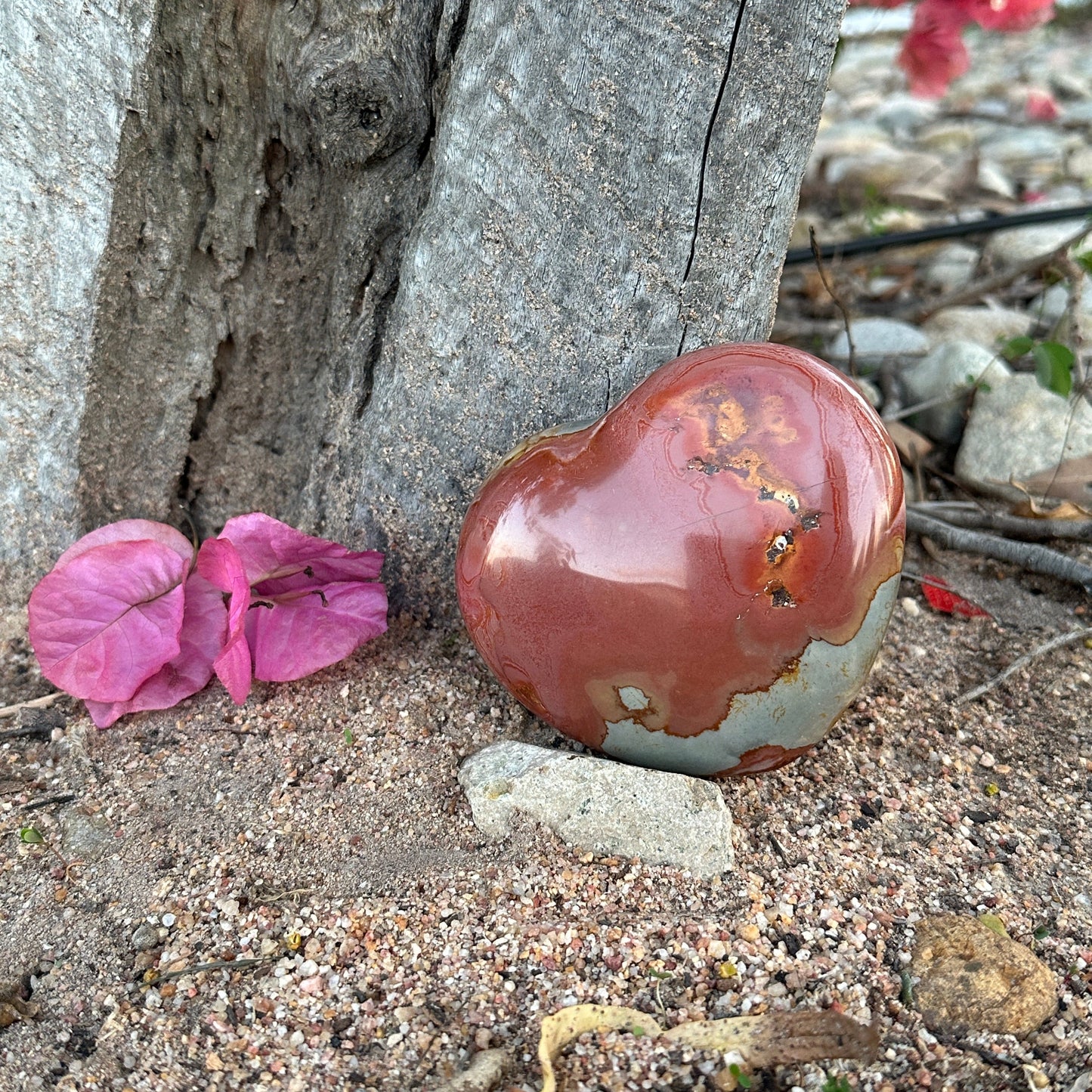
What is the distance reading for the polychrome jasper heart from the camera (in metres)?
1.35

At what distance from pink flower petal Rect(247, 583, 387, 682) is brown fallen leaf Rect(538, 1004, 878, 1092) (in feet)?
2.31

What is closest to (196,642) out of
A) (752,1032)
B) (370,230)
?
(370,230)

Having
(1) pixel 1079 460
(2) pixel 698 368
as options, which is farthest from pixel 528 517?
(1) pixel 1079 460

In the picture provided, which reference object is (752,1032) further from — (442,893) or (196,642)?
(196,642)

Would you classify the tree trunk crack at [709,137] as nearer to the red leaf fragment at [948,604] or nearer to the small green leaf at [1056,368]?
the red leaf fragment at [948,604]

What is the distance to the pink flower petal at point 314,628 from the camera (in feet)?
5.49

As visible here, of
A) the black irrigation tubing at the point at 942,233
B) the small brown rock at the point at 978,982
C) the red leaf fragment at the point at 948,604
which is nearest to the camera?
the small brown rock at the point at 978,982

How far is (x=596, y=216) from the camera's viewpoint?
1560 millimetres

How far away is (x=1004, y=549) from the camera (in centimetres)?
220

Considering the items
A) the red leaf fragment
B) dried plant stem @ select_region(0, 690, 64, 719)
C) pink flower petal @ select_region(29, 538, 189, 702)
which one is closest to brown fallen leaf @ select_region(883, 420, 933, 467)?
the red leaf fragment

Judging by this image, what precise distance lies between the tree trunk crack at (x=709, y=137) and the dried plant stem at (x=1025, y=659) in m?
0.88

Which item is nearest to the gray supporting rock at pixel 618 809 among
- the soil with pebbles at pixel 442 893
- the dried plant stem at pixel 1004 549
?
the soil with pebbles at pixel 442 893

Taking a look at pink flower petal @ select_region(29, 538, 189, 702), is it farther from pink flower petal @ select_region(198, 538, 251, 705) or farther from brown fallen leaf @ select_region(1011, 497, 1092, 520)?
brown fallen leaf @ select_region(1011, 497, 1092, 520)

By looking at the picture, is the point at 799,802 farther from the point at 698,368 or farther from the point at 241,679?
the point at 241,679
